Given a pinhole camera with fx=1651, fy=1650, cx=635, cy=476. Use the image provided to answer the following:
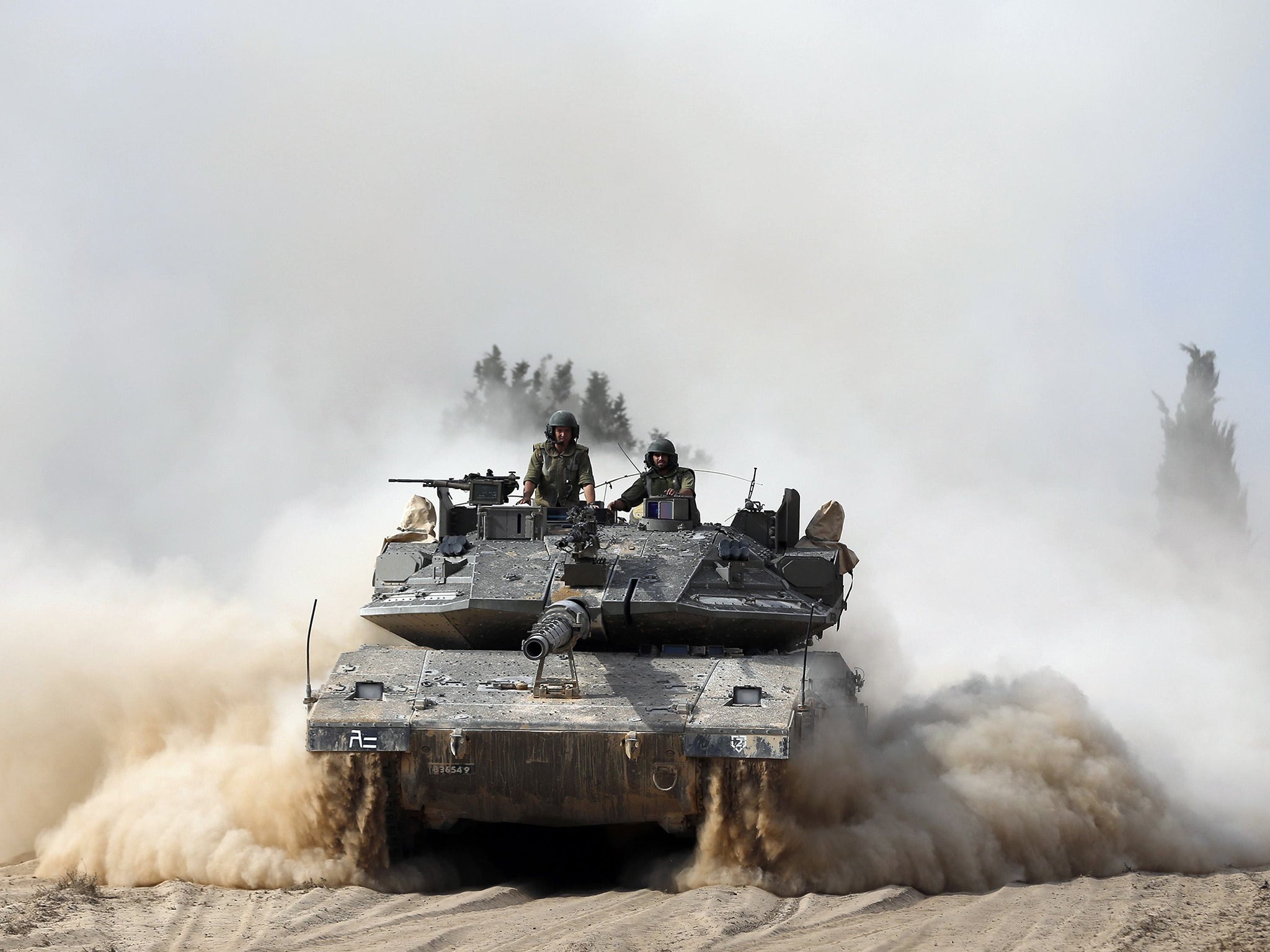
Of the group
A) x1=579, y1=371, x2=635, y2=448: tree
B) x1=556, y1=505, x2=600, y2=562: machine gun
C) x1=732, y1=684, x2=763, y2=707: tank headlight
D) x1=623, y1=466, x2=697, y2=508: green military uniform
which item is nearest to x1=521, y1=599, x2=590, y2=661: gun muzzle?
x1=556, y1=505, x2=600, y2=562: machine gun

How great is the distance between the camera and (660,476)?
17.2 meters

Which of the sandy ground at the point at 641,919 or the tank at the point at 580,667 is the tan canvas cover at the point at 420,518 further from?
the sandy ground at the point at 641,919

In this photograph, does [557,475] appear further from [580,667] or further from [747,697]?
[747,697]

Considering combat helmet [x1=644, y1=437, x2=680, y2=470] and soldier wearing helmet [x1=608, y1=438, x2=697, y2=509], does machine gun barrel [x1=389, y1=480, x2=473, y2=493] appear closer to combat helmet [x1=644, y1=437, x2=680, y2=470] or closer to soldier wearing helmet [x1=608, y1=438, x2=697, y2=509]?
soldier wearing helmet [x1=608, y1=438, x2=697, y2=509]

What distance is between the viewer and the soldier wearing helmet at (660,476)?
56.0 ft

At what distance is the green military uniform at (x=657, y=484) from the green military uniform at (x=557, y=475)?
1.59ft

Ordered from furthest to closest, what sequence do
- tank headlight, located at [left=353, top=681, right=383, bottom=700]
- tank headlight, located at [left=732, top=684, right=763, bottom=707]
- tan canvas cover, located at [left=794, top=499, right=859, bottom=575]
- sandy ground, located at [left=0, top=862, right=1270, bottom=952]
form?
1. tan canvas cover, located at [left=794, top=499, right=859, bottom=575]
2. tank headlight, located at [left=353, top=681, right=383, bottom=700]
3. tank headlight, located at [left=732, top=684, right=763, bottom=707]
4. sandy ground, located at [left=0, top=862, right=1270, bottom=952]

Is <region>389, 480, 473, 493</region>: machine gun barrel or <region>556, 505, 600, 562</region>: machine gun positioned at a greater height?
<region>389, 480, 473, 493</region>: machine gun barrel

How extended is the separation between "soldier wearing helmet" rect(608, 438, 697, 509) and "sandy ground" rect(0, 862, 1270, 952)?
563 centimetres

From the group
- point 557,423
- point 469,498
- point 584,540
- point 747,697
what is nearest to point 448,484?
point 469,498

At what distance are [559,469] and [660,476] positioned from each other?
1053mm

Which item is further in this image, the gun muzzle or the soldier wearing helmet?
the soldier wearing helmet

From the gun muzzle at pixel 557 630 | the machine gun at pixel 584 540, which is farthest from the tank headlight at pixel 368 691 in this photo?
the machine gun at pixel 584 540

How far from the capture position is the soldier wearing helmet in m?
17.1
